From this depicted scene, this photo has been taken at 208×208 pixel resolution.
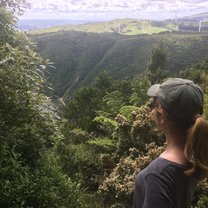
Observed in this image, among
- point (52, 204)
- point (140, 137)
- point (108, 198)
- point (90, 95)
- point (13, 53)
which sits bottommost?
point (90, 95)

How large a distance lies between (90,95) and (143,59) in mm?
66805

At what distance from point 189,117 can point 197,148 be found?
0.53 ft

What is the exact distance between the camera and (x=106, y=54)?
374 ft

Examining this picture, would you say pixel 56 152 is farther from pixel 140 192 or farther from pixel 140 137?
pixel 140 192

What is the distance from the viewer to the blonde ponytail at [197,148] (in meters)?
1.96

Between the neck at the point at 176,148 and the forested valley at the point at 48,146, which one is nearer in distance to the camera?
the neck at the point at 176,148

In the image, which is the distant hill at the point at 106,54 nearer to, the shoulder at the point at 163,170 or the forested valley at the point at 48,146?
the forested valley at the point at 48,146

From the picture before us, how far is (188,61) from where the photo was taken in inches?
3073

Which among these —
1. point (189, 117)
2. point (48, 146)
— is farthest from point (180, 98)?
point (48, 146)

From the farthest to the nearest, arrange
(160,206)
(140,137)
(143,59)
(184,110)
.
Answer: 1. (143,59)
2. (140,137)
3. (184,110)
4. (160,206)

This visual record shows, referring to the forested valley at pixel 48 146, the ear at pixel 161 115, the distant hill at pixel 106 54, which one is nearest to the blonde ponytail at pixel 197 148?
the ear at pixel 161 115

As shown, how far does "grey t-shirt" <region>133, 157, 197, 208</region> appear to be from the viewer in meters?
1.82

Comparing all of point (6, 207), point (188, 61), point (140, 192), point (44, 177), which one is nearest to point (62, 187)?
point (44, 177)

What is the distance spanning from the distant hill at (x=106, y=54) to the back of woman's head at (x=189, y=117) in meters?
67.9
